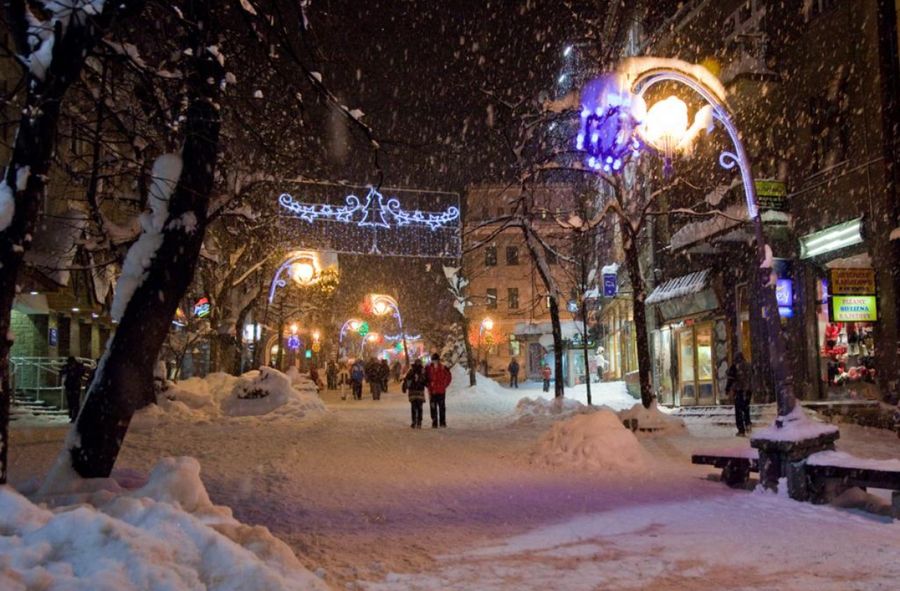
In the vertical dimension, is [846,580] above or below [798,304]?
below

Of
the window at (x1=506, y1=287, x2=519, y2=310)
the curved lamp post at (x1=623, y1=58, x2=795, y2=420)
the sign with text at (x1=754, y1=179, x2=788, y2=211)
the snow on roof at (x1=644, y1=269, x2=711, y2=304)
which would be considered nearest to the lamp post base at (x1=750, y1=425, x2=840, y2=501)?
the curved lamp post at (x1=623, y1=58, x2=795, y2=420)

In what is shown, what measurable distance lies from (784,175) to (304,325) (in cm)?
4536

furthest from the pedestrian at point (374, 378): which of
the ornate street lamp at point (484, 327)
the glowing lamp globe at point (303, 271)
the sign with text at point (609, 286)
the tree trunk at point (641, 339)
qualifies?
the tree trunk at point (641, 339)

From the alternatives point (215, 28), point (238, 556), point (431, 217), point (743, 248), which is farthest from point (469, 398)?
point (238, 556)

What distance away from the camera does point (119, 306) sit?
741cm

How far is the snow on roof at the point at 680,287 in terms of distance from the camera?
24.1m

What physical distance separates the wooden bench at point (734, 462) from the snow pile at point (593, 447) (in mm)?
1272

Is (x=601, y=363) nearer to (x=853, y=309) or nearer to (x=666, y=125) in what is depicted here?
(x=853, y=309)

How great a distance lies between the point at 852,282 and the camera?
15797 mm

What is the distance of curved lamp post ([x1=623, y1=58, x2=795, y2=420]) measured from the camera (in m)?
10.2

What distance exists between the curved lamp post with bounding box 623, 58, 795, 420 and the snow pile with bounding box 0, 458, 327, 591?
7.58 metres

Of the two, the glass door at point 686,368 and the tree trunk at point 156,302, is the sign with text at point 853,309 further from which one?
the tree trunk at point 156,302

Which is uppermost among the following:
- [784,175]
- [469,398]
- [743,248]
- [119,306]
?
[784,175]

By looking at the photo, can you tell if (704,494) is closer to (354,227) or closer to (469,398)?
(354,227)
